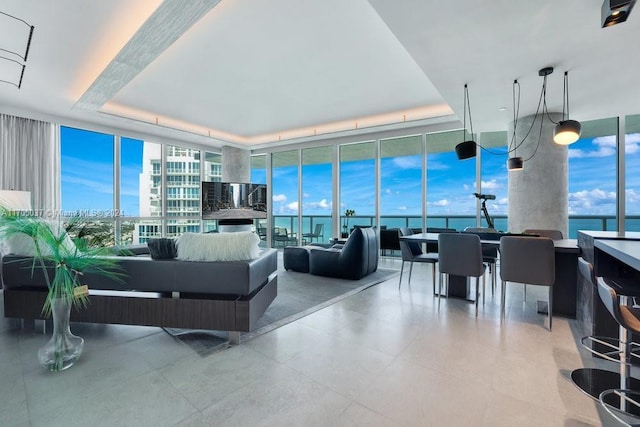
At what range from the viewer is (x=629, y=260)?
1.46m

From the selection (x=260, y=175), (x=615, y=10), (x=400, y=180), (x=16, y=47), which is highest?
(x=16, y=47)

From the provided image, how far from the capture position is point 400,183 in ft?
22.9

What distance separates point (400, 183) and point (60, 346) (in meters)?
6.40

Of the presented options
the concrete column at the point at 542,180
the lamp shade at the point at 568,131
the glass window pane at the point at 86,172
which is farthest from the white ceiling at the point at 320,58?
the lamp shade at the point at 568,131

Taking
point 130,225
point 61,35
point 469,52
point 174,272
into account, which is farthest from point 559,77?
point 130,225

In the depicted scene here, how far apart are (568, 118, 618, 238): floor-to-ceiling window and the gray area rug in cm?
360

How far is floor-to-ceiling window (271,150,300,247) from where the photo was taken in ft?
27.3

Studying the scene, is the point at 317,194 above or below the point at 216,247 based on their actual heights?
above

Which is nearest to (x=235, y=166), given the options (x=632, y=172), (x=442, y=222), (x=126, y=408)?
(x=442, y=222)

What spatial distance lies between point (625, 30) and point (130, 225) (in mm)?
8426

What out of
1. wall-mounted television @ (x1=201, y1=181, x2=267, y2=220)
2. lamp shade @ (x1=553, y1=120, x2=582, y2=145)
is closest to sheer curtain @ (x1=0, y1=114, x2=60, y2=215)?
wall-mounted television @ (x1=201, y1=181, x2=267, y2=220)

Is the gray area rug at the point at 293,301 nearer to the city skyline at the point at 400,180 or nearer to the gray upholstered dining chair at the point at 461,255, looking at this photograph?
the gray upholstered dining chair at the point at 461,255

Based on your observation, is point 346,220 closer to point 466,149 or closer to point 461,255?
point 466,149

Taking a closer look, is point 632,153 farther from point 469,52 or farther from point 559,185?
point 469,52
